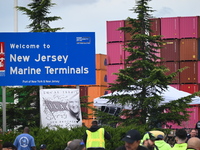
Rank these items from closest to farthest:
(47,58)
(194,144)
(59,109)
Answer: (194,144)
(59,109)
(47,58)

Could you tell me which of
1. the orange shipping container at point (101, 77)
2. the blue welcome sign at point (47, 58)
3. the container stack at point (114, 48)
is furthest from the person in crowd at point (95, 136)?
the orange shipping container at point (101, 77)

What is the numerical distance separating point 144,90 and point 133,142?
61.5 feet

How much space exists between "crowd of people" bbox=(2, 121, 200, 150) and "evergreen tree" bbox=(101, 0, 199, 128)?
868 cm

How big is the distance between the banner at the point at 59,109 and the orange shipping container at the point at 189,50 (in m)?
27.5

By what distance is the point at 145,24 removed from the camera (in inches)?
1059

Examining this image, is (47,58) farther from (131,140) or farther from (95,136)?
(131,140)

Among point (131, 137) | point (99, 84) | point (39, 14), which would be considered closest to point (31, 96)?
point (39, 14)

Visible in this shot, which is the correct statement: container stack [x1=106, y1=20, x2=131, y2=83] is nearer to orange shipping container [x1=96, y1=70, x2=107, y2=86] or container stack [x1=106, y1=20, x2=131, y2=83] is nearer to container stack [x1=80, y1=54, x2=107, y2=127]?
container stack [x1=80, y1=54, x2=107, y2=127]

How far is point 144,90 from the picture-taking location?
26031 millimetres

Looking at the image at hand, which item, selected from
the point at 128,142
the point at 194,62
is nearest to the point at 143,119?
the point at 128,142

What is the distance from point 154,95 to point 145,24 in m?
3.28

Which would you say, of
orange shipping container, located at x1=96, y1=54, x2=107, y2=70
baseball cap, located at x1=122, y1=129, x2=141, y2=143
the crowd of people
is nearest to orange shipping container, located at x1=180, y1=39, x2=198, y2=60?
orange shipping container, located at x1=96, y1=54, x2=107, y2=70

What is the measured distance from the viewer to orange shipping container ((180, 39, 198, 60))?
48.5m

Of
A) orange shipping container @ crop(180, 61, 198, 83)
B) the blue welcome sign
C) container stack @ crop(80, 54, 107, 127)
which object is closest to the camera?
the blue welcome sign
